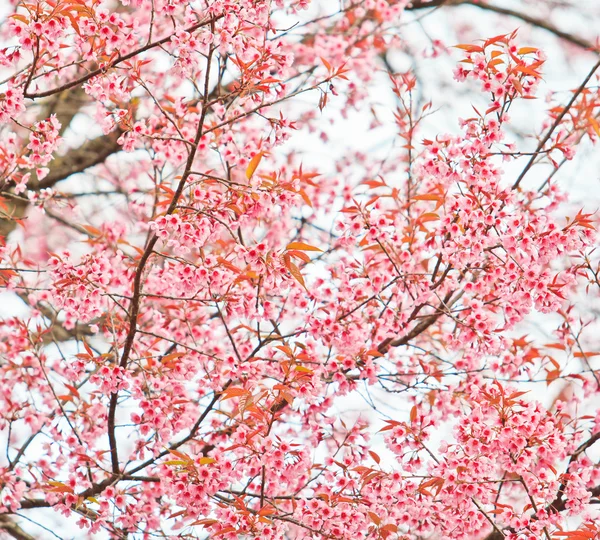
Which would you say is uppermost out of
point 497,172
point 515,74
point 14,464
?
point 515,74

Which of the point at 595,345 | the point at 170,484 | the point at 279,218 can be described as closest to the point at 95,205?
the point at 279,218

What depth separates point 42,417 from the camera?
3967mm

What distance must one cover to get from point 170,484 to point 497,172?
1847 millimetres

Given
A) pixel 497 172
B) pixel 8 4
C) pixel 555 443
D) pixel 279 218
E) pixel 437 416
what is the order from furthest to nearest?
pixel 8 4 → pixel 279 218 → pixel 437 416 → pixel 497 172 → pixel 555 443

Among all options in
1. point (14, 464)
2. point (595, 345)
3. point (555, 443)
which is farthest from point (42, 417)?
point (595, 345)

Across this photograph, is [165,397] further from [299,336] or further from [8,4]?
[8,4]

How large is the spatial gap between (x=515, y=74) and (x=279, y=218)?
206 centimetres

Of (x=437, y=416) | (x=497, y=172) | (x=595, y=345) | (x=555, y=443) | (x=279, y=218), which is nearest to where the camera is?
(x=555, y=443)

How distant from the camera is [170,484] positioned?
10.0ft

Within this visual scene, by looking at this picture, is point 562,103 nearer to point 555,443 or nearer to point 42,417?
point 555,443

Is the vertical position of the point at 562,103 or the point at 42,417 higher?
the point at 562,103

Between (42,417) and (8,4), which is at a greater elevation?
(8,4)

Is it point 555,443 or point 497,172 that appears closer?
point 555,443

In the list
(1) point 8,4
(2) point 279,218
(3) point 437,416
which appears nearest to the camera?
(3) point 437,416
